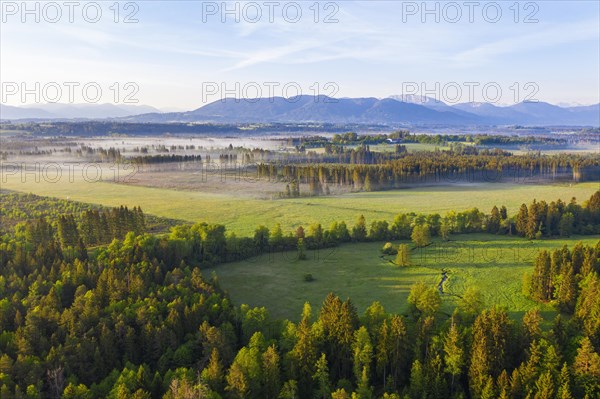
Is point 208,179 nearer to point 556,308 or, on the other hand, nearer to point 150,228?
point 150,228

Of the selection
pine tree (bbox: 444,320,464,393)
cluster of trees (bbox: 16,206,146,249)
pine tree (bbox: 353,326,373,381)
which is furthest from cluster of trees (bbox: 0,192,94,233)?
pine tree (bbox: 444,320,464,393)

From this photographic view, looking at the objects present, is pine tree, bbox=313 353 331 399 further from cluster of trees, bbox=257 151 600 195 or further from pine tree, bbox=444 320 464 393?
cluster of trees, bbox=257 151 600 195

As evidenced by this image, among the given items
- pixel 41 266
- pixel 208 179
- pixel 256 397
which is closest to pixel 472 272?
pixel 256 397

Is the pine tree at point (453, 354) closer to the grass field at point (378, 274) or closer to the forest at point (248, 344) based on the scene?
the forest at point (248, 344)

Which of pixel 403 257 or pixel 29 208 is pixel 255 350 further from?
pixel 29 208

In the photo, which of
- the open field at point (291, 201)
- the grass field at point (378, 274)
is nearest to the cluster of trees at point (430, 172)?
the open field at point (291, 201)

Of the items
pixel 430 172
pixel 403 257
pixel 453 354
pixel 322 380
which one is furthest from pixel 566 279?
pixel 430 172
